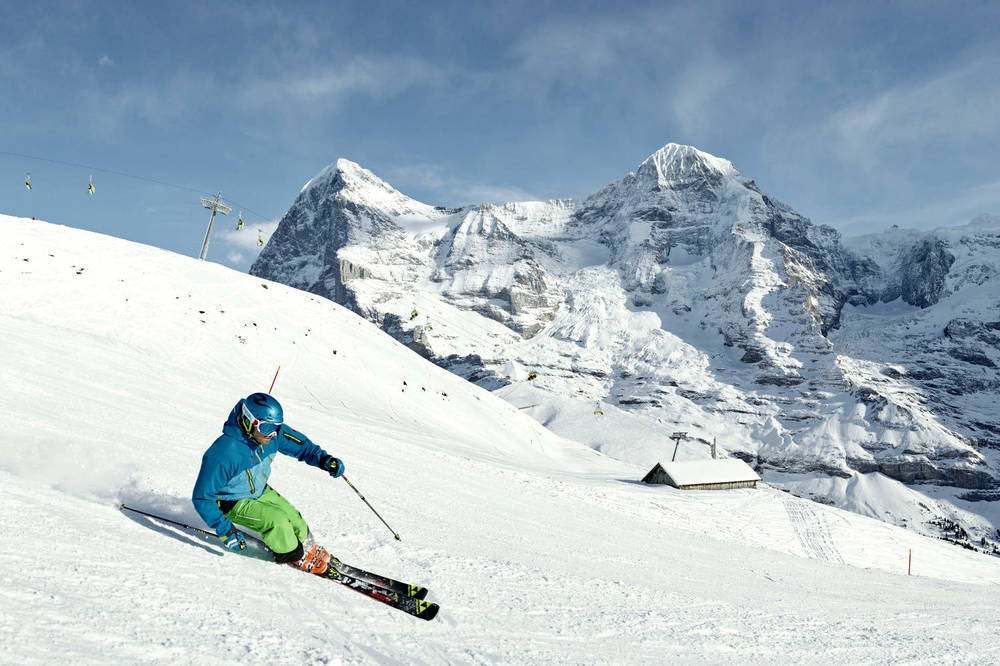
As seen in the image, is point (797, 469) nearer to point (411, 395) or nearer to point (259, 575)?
point (411, 395)

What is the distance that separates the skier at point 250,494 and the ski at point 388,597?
0.17 metres

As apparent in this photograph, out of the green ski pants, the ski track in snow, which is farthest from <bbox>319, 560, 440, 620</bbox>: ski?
the ski track in snow

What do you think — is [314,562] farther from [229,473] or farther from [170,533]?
[170,533]

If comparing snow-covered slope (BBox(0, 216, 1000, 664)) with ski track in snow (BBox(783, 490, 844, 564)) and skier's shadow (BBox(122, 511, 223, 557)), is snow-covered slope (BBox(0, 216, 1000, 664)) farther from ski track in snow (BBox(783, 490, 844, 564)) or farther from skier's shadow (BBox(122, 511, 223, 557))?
ski track in snow (BBox(783, 490, 844, 564))

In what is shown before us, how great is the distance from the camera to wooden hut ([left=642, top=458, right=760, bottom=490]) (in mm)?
46791

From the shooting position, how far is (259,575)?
506 cm

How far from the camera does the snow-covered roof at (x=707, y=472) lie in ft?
159

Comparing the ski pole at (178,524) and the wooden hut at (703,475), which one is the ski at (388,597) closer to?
the ski pole at (178,524)

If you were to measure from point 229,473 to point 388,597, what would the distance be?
6.37 feet

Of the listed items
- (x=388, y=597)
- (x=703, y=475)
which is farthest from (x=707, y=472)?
(x=388, y=597)

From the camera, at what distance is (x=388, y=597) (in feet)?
16.6

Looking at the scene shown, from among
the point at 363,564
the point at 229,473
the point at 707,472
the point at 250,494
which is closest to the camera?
the point at 229,473

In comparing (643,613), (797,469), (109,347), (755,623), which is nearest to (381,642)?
(643,613)

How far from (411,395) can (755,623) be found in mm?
35144
